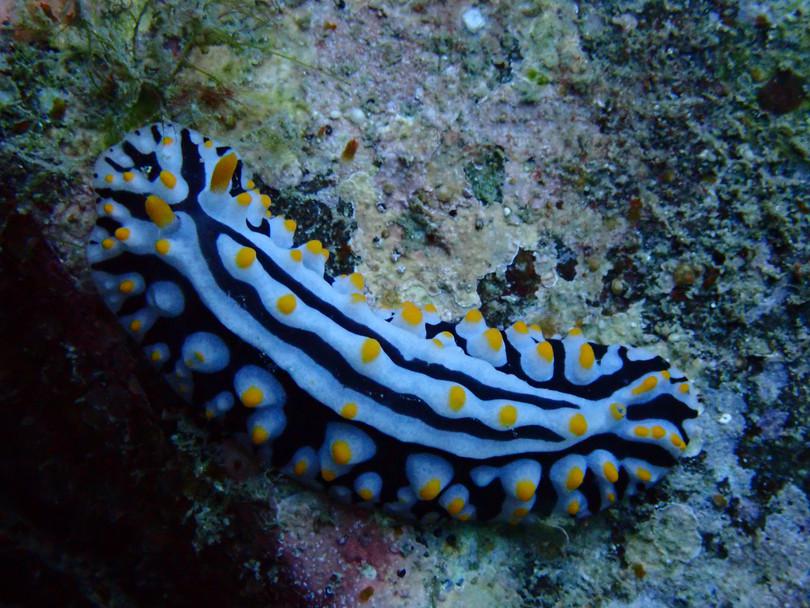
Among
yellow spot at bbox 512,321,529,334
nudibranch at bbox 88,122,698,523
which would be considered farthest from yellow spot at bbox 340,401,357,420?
yellow spot at bbox 512,321,529,334

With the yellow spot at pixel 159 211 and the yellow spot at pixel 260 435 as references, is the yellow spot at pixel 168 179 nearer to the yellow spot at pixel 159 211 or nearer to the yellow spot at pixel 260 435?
the yellow spot at pixel 159 211

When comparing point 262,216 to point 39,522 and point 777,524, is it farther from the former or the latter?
point 39,522

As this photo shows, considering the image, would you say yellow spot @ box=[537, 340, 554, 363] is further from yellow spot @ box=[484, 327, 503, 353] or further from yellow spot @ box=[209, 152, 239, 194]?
yellow spot @ box=[209, 152, 239, 194]

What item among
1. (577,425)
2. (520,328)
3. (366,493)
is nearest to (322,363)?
(366,493)

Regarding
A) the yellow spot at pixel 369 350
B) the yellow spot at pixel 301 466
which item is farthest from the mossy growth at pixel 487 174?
the yellow spot at pixel 301 466

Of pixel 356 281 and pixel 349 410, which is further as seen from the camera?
pixel 356 281

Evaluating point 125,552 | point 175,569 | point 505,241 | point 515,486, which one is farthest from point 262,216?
point 125,552

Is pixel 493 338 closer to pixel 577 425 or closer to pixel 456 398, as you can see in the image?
pixel 456 398
